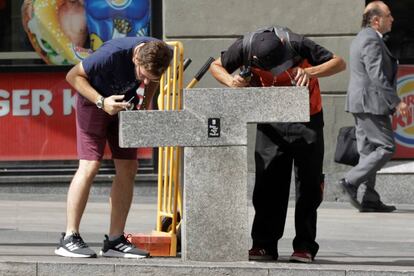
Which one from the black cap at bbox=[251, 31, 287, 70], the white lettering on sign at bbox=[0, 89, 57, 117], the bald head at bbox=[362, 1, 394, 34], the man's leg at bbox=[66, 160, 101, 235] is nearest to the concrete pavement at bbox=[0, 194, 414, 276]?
the man's leg at bbox=[66, 160, 101, 235]

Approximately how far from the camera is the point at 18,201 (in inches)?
471

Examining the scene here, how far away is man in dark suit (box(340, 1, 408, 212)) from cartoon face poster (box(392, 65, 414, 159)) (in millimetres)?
1031

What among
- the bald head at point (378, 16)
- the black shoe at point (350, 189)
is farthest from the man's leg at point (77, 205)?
the bald head at point (378, 16)

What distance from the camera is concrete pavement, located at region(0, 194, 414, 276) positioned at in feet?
24.5

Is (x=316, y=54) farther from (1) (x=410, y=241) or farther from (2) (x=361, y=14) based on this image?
(2) (x=361, y=14)

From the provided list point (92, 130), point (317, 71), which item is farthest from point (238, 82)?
point (92, 130)

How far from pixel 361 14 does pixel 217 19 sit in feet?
4.89

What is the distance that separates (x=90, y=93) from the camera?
7613 millimetres

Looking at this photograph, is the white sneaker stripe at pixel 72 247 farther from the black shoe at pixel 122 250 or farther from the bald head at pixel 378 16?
the bald head at pixel 378 16

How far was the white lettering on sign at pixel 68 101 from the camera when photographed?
12.4 metres

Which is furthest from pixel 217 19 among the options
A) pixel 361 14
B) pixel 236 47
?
pixel 236 47

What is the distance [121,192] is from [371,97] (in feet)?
13.4

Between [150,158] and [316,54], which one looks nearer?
[316,54]

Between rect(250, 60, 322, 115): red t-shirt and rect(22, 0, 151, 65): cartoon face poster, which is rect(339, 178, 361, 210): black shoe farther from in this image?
rect(250, 60, 322, 115): red t-shirt
